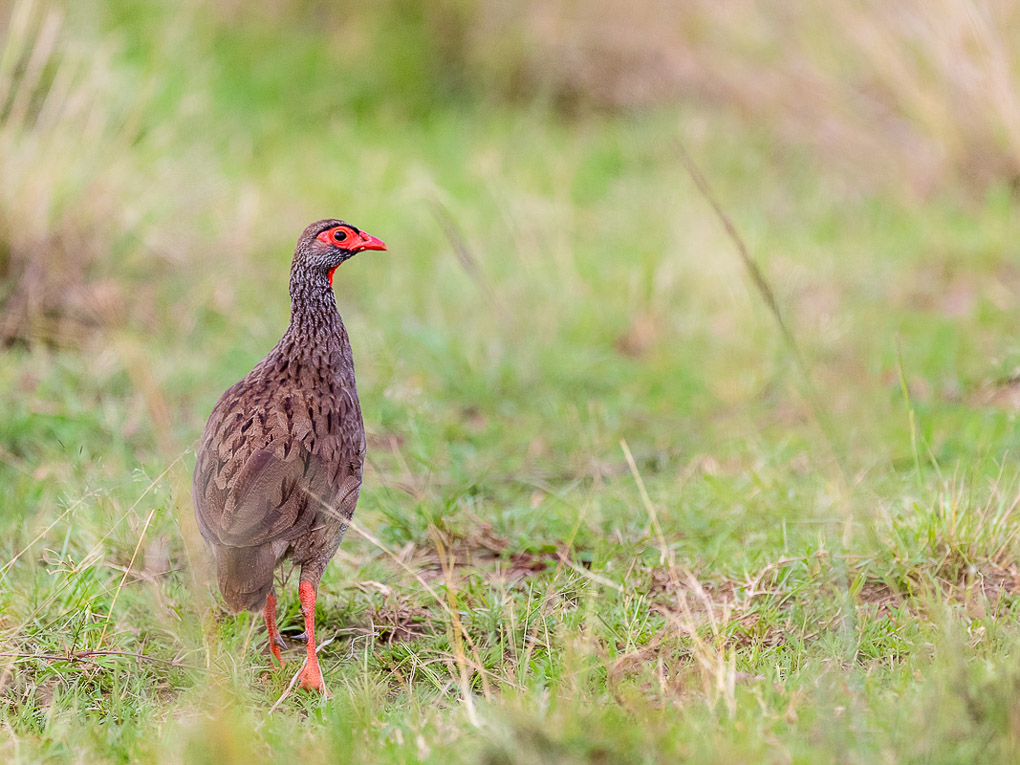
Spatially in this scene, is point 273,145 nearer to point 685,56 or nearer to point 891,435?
point 685,56

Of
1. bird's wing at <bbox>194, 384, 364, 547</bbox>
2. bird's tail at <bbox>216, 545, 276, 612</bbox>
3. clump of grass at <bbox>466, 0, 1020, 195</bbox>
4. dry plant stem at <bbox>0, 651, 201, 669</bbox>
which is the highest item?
clump of grass at <bbox>466, 0, 1020, 195</bbox>

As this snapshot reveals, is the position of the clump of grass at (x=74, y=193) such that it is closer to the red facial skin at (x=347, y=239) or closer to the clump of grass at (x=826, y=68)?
the red facial skin at (x=347, y=239)

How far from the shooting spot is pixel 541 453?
16.6ft

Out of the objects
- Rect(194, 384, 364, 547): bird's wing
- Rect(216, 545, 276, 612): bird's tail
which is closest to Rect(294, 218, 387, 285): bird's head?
Rect(194, 384, 364, 547): bird's wing

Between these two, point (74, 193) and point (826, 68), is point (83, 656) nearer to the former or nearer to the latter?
point (74, 193)

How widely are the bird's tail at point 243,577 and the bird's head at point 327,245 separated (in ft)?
3.11

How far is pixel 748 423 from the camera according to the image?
5211 millimetres

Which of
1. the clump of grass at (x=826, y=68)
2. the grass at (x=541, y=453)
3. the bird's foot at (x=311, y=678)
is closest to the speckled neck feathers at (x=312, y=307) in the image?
the grass at (x=541, y=453)

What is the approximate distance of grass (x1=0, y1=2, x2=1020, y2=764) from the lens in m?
2.83

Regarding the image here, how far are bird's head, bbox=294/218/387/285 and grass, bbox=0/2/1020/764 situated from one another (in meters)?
0.31

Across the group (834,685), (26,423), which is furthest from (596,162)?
(834,685)

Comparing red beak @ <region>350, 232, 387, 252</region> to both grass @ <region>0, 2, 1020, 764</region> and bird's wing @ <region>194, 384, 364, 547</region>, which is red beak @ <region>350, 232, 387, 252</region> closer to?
grass @ <region>0, 2, 1020, 764</region>

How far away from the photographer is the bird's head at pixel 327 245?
378 cm

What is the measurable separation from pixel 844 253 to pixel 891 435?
→ 7.48 ft
